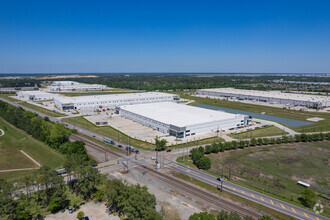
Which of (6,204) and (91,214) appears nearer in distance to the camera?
(6,204)

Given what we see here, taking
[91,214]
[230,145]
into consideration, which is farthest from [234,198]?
[230,145]

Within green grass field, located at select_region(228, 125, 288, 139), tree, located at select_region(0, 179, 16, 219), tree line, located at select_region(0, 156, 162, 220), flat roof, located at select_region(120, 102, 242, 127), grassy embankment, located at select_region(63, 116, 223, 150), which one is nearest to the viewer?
tree, located at select_region(0, 179, 16, 219)

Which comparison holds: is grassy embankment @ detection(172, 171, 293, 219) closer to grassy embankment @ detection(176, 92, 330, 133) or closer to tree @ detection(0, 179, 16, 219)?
tree @ detection(0, 179, 16, 219)

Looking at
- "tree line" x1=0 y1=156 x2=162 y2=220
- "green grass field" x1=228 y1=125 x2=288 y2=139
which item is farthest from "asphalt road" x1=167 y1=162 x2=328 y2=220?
"green grass field" x1=228 y1=125 x2=288 y2=139

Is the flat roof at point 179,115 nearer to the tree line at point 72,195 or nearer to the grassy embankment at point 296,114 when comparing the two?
the grassy embankment at point 296,114

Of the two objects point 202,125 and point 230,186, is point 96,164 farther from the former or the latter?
point 202,125

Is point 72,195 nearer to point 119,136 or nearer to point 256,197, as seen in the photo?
point 256,197

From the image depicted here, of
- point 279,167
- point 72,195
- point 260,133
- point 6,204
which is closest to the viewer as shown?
point 6,204
